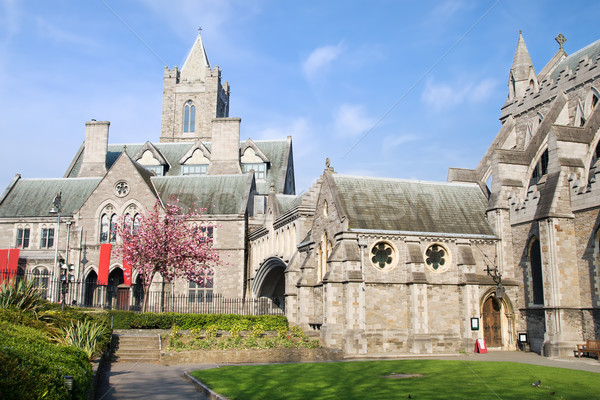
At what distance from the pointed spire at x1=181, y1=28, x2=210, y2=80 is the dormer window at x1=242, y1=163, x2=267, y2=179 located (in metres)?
→ 17.4

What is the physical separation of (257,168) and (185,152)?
8.22 metres

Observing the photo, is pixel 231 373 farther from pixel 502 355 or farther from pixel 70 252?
pixel 70 252

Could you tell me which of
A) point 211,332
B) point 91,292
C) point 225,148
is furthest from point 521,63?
point 91,292

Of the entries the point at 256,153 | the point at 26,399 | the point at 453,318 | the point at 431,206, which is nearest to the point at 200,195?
the point at 256,153

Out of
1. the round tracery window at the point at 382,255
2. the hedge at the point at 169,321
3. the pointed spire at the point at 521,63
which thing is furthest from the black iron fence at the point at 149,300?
the pointed spire at the point at 521,63

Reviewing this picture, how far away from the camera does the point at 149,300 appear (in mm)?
39812

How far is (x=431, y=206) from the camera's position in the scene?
2947cm

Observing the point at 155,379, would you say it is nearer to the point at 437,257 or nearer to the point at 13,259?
the point at 437,257

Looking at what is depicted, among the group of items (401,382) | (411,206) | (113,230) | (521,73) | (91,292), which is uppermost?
(521,73)

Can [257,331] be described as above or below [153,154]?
below

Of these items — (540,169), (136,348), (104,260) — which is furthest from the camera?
(104,260)

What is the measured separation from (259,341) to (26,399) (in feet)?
51.5

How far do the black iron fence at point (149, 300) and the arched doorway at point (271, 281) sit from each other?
1.95ft

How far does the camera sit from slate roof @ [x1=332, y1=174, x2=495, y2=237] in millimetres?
27422
